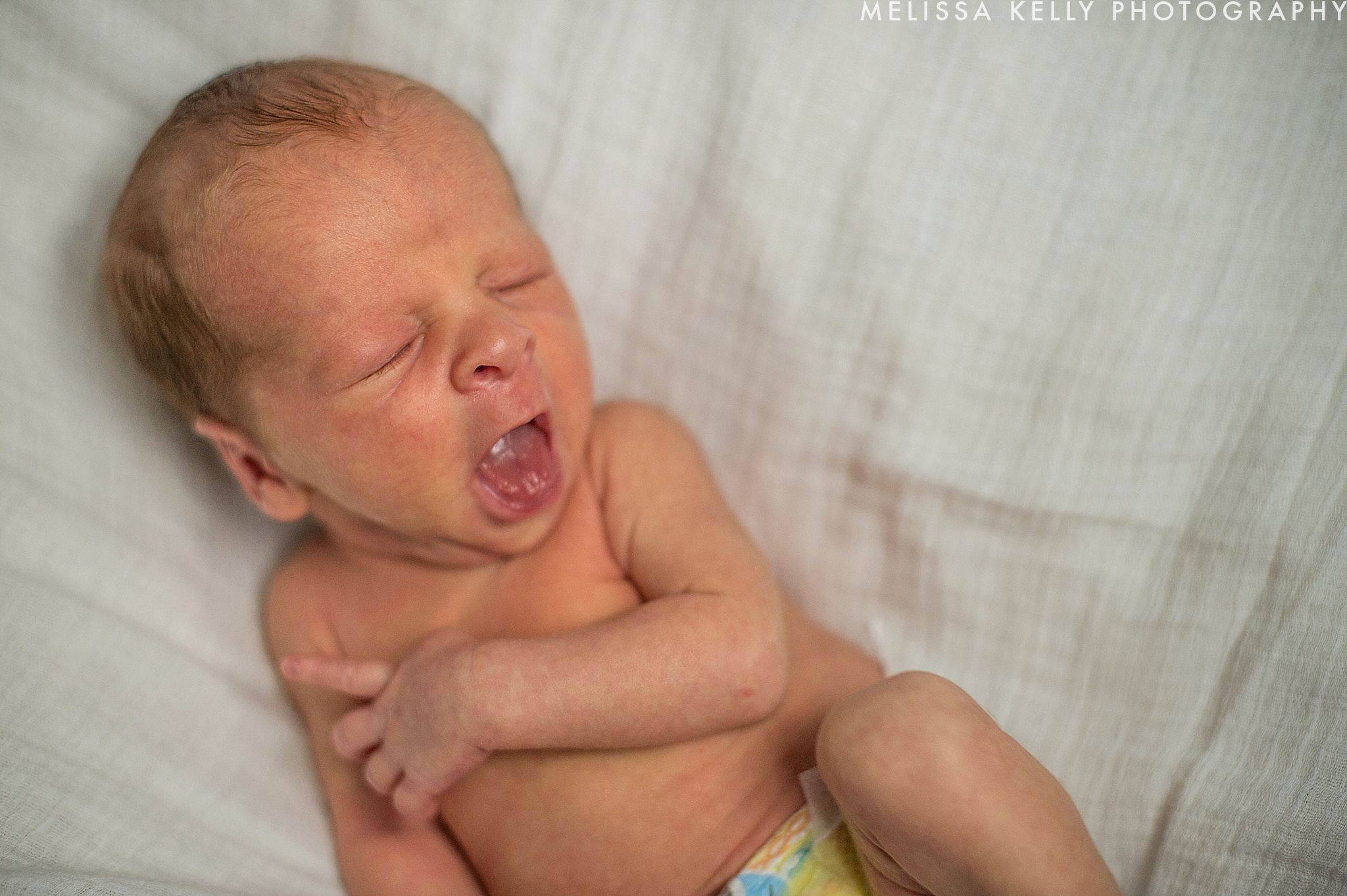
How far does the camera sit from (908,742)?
99cm

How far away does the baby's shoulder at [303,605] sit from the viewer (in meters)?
1.39

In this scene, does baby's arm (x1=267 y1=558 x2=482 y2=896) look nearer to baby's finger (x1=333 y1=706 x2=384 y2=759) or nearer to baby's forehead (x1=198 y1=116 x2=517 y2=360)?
baby's finger (x1=333 y1=706 x2=384 y2=759)

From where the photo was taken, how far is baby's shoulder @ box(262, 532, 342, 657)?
1.39 meters

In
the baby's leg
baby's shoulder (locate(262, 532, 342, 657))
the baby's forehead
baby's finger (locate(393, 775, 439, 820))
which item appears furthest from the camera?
baby's shoulder (locate(262, 532, 342, 657))

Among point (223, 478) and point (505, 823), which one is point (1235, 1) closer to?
point (505, 823)

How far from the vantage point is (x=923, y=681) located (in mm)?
1044

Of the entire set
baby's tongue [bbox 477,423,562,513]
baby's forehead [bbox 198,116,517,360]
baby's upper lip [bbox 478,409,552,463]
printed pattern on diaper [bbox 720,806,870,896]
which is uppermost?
baby's forehead [bbox 198,116,517,360]

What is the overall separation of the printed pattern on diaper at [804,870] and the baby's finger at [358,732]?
444 mm

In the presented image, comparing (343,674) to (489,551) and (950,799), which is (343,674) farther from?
(950,799)

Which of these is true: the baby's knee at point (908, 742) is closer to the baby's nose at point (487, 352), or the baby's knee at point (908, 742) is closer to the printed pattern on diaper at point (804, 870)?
the printed pattern on diaper at point (804, 870)

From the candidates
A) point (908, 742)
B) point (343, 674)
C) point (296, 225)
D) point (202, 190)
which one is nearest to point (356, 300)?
point (296, 225)

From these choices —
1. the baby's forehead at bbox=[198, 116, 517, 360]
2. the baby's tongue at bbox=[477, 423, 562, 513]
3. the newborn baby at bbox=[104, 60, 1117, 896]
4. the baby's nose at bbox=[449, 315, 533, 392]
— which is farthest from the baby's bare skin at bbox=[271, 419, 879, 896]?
the baby's forehead at bbox=[198, 116, 517, 360]

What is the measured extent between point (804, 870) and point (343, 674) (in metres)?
0.58

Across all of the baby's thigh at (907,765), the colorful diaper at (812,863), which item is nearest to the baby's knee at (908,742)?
the baby's thigh at (907,765)
